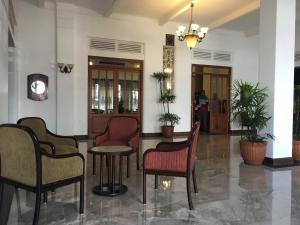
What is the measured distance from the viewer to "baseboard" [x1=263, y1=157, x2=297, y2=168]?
5.13 m

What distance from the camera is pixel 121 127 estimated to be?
4.94m

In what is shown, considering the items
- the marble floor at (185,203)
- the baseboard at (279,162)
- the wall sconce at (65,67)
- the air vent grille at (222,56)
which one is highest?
the air vent grille at (222,56)

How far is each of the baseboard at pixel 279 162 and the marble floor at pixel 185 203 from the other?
503 millimetres

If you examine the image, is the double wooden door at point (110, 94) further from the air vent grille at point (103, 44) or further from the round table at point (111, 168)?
the round table at point (111, 168)

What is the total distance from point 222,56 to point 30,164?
900cm

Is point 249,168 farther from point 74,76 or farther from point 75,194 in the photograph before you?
point 74,76

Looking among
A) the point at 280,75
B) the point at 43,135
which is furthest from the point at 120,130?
the point at 280,75

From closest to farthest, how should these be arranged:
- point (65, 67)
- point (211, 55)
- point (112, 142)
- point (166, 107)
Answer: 1. point (112, 142)
2. point (65, 67)
3. point (166, 107)
4. point (211, 55)

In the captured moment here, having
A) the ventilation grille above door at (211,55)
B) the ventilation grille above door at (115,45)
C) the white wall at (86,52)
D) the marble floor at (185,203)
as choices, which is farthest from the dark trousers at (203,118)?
the marble floor at (185,203)

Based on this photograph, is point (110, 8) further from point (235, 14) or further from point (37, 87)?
point (235, 14)

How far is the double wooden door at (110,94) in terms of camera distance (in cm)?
866

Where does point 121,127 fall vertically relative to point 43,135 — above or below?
above

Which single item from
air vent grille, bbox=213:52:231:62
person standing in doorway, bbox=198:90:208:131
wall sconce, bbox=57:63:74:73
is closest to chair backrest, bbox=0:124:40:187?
wall sconce, bbox=57:63:74:73

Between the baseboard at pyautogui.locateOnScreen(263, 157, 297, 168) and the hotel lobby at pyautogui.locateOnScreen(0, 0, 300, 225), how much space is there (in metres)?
0.03
